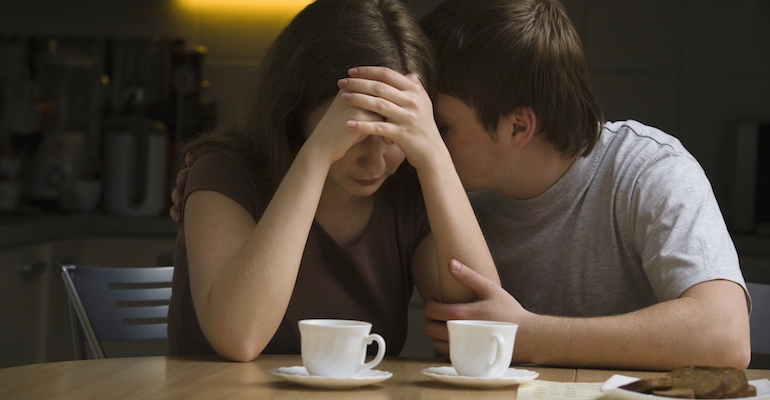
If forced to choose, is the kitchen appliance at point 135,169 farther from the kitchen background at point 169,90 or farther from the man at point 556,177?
the man at point 556,177

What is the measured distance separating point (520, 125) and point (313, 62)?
1.34 ft

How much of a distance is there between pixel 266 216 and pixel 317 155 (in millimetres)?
104

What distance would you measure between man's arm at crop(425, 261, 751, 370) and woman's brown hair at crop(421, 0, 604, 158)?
39cm

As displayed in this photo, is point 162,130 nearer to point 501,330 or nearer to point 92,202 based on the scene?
point 92,202

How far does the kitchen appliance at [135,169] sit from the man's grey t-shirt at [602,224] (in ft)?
5.21

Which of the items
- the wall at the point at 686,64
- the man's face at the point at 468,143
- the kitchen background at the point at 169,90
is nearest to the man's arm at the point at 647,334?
the man's face at the point at 468,143

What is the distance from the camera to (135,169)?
2977 mm

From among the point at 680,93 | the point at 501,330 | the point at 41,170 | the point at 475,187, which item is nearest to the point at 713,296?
the point at 501,330

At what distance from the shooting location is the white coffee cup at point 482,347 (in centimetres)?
98

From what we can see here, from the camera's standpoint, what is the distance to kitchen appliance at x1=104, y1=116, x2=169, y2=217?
2.94m

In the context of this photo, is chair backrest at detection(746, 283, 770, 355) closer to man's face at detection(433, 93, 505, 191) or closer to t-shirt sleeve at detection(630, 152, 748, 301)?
t-shirt sleeve at detection(630, 152, 748, 301)

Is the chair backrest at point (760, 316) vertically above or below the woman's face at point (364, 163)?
below

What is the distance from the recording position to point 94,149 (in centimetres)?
324

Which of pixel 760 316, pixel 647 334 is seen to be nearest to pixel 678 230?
pixel 647 334
